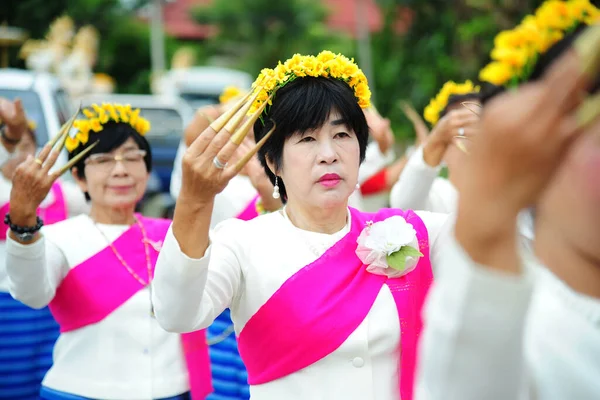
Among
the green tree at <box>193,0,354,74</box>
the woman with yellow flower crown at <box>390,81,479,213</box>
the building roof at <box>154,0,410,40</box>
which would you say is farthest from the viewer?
the building roof at <box>154,0,410,40</box>

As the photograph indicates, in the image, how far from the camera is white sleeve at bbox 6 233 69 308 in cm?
294

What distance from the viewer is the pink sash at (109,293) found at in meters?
3.35

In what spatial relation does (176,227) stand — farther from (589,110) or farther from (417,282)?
(589,110)

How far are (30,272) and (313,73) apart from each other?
1.38 metres

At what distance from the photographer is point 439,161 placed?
343 cm

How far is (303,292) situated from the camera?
87.7 inches

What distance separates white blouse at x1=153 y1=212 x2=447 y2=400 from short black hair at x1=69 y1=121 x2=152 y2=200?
1.48 metres

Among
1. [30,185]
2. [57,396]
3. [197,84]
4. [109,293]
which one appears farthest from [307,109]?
[197,84]

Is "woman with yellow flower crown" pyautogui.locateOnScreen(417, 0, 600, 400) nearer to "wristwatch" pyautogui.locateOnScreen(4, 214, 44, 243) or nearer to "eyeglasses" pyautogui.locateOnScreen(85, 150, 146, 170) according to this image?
"wristwatch" pyautogui.locateOnScreen(4, 214, 44, 243)

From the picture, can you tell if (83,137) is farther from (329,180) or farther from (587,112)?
(587,112)

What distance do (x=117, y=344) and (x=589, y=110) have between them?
9.02 ft

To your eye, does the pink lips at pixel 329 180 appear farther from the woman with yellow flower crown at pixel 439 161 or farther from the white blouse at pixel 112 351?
the white blouse at pixel 112 351

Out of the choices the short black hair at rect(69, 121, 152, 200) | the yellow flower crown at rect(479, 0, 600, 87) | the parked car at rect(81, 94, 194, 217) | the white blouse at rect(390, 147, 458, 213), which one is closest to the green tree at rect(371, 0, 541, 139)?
the parked car at rect(81, 94, 194, 217)

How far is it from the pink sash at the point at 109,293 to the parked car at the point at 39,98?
318 centimetres
